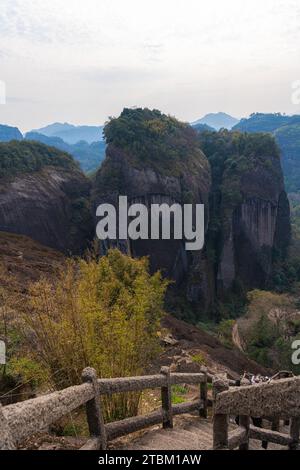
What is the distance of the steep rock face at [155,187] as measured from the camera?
149 ft

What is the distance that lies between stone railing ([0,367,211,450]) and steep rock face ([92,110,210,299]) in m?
38.3

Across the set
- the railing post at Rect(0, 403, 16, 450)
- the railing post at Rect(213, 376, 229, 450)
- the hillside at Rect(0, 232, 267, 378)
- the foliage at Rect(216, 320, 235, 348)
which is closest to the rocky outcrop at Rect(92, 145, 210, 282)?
the foliage at Rect(216, 320, 235, 348)

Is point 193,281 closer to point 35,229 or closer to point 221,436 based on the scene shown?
point 35,229

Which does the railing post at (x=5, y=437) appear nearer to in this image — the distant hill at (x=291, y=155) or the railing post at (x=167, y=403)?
the railing post at (x=167, y=403)

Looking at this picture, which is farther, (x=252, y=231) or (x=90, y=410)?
(x=252, y=231)

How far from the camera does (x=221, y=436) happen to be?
282 centimetres

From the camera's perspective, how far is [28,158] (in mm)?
43625

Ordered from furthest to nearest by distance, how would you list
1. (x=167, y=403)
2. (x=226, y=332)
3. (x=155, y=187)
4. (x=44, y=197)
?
(x=155, y=187) < (x=44, y=197) < (x=226, y=332) < (x=167, y=403)

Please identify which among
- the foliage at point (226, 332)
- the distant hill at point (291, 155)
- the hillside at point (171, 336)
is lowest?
the foliage at point (226, 332)

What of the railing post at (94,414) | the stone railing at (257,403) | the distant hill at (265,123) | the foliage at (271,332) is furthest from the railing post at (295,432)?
the distant hill at (265,123)

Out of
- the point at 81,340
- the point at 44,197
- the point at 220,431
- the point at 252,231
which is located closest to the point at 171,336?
the point at 81,340

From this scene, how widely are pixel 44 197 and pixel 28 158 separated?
179 inches

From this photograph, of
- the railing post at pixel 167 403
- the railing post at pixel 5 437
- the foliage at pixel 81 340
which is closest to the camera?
the railing post at pixel 5 437

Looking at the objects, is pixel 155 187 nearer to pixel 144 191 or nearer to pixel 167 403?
pixel 144 191
